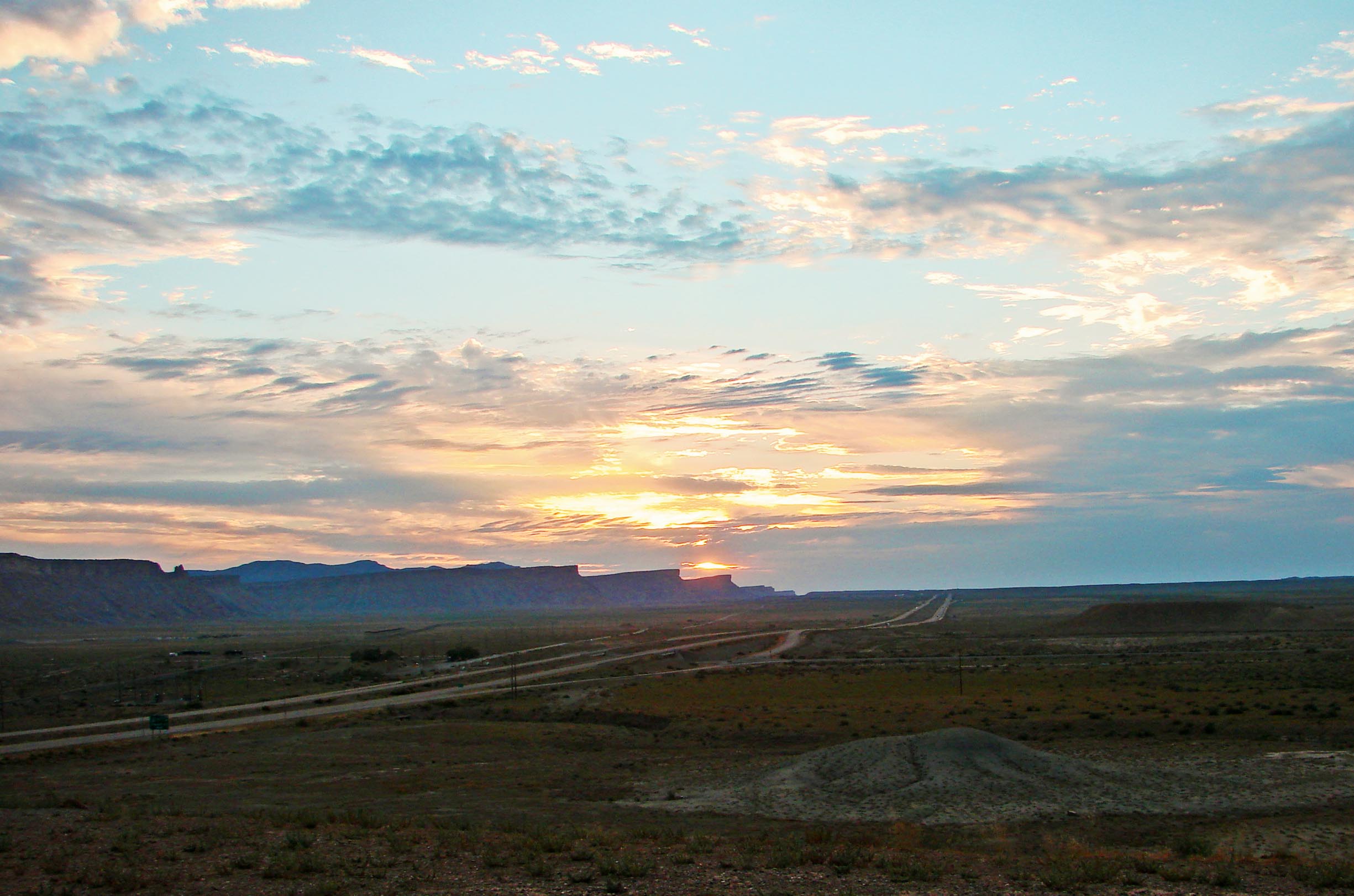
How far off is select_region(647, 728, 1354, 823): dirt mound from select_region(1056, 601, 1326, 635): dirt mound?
291 ft

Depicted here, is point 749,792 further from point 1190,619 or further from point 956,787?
point 1190,619

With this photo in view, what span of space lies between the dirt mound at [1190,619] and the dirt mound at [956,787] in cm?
8874

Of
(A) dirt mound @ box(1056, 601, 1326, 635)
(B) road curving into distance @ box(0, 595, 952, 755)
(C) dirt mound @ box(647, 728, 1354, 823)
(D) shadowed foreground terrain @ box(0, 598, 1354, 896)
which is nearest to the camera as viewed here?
(D) shadowed foreground terrain @ box(0, 598, 1354, 896)

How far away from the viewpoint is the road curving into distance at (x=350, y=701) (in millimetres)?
45906

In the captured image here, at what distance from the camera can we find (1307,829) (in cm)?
2127

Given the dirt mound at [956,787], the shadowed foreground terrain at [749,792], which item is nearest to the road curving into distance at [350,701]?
the shadowed foreground terrain at [749,792]

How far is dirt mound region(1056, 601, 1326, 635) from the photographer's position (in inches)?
4281

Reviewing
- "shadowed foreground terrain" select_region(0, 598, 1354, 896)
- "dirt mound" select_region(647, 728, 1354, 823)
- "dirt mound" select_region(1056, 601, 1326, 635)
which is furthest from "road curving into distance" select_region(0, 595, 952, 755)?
"dirt mound" select_region(1056, 601, 1326, 635)

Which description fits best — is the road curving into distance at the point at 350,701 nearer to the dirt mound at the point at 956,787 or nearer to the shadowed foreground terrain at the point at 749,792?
the shadowed foreground terrain at the point at 749,792

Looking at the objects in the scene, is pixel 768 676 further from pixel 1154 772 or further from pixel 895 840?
pixel 895 840

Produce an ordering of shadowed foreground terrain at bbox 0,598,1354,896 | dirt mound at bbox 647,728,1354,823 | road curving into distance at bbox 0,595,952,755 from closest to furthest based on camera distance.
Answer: shadowed foreground terrain at bbox 0,598,1354,896 → dirt mound at bbox 647,728,1354,823 → road curving into distance at bbox 0,595,952,755

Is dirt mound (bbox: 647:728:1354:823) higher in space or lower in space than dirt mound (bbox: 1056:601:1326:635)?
higher

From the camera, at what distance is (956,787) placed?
82.8 ft

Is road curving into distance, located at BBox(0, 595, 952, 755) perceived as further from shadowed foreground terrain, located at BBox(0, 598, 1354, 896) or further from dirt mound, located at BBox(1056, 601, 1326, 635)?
dirt mound, located at BBox(1056, 601, 1326, 635)
